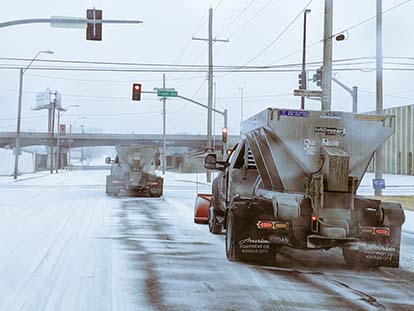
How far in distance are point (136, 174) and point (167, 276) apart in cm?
1931

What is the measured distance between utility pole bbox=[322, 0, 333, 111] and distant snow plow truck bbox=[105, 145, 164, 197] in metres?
10.9

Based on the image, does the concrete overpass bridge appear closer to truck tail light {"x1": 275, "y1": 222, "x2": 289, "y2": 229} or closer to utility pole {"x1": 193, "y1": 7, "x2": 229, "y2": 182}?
utility pole {"x1": 193, "y1": 7, "x2": 229, "y2": 182}

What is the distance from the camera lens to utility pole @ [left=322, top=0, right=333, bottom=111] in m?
18.4

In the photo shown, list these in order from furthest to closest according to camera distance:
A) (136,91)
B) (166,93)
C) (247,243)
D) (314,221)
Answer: (166,93), (136,91), (247,243), (314,221)

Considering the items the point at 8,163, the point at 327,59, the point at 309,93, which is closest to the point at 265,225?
the point at 309,93

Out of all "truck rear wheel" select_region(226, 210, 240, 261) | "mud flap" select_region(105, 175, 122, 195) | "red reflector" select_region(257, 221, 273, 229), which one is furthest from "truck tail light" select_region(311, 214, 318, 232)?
"mud flap" select_region(105, 175, 122, 195)

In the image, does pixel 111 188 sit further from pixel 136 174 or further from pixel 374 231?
pixel 374 231

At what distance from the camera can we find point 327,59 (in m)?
18.9

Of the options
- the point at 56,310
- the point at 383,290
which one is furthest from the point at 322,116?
the point at 56,310

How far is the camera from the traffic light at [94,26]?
19.1m

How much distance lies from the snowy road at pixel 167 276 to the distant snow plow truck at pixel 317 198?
43cm

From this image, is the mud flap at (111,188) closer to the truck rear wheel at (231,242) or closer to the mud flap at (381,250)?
the truck rear wheel at (231,242)

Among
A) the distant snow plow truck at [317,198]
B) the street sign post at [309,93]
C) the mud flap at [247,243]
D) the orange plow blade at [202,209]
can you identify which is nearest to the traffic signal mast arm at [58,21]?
the street sign post at [309,93]

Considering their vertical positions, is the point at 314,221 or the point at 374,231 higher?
the point at 314,221
